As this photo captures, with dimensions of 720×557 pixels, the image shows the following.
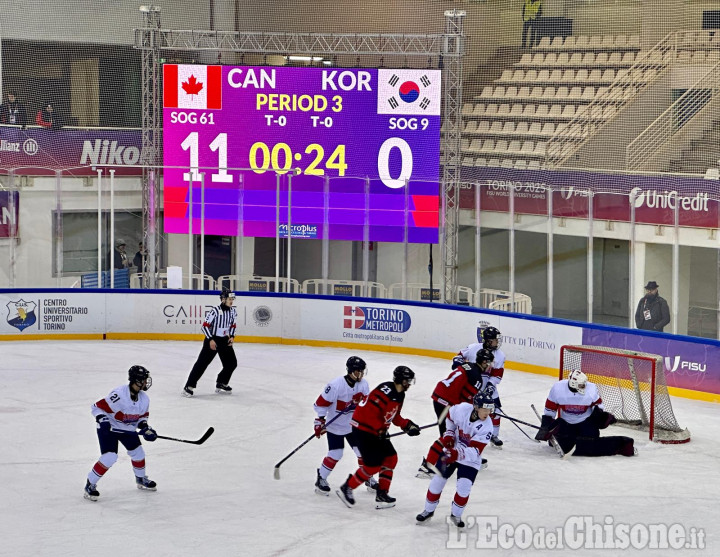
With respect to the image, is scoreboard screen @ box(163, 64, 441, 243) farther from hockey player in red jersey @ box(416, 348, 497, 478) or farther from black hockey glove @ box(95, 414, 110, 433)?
black hockey glove @ box(95, 414, 110, 433)

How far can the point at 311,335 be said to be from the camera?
1669 cm

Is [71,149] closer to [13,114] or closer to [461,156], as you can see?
[13,114]

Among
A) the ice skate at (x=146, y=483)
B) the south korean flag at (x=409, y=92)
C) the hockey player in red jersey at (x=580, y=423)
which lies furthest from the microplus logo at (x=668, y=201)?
the ice skate at (x=146, y=483)

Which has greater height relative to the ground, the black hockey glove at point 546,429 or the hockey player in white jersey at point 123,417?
the hockey player in white jersey at point 123,417

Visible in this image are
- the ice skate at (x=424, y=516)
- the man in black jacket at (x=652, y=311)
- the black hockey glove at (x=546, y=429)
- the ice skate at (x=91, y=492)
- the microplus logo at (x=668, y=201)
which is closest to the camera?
the ice skate at (x=424, y=516)

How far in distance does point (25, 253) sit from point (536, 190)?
7.58 meters

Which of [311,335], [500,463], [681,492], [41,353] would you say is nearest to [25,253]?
[41,353]

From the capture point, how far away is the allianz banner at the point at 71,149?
20688mm

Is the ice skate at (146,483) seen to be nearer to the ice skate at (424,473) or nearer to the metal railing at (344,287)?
the ice skate at (424,473)

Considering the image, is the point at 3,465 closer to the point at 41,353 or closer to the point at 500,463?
→ the point at 500,463

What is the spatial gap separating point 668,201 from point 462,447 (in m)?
7.59

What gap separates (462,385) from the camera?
390 inches

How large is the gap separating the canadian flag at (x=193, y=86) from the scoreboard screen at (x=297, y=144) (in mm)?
16

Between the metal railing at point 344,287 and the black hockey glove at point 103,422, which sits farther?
the metal railing at point 344,287
